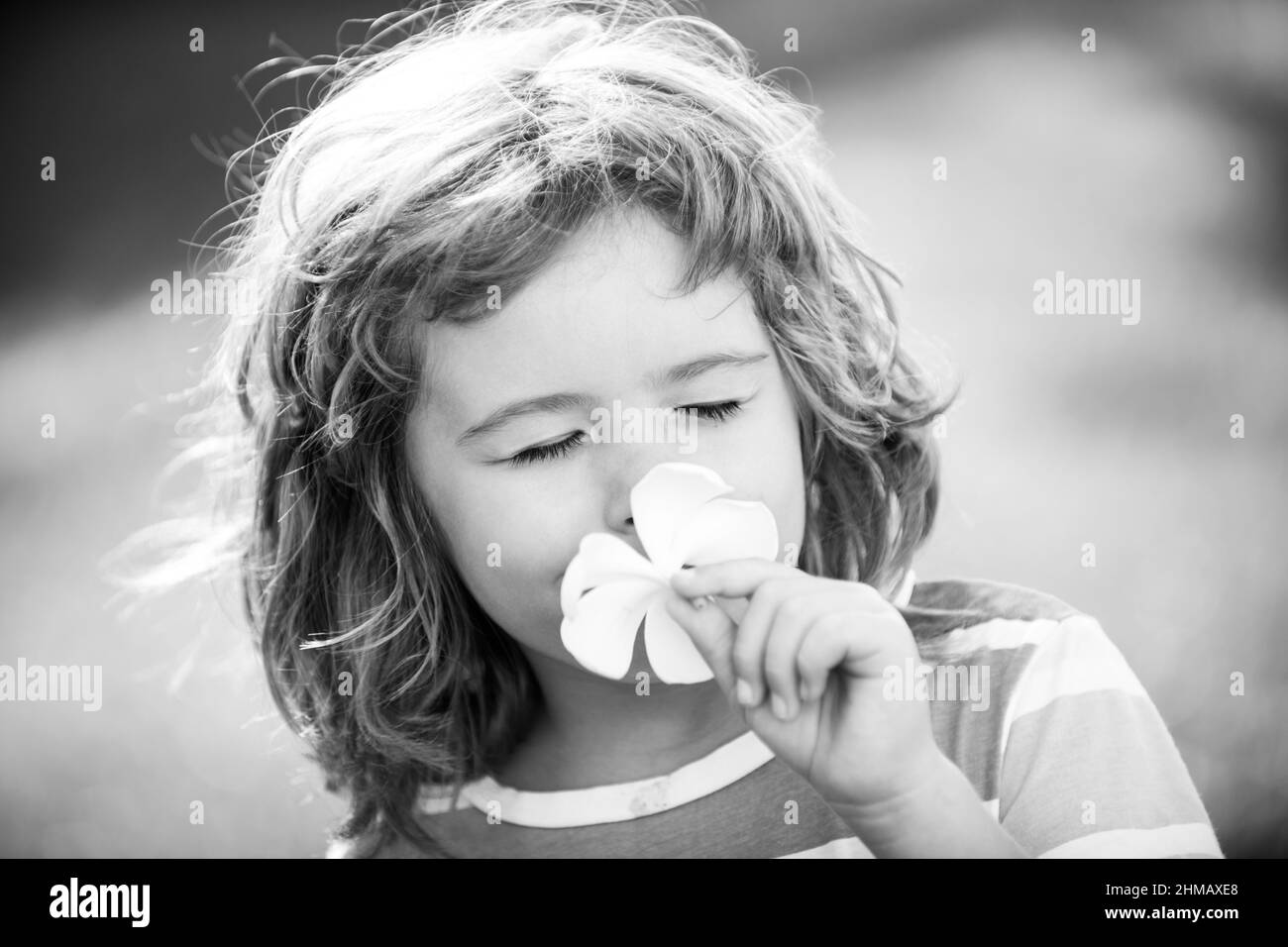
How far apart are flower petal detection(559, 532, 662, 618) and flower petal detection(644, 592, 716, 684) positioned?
0.04 meters

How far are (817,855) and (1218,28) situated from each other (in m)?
0.96

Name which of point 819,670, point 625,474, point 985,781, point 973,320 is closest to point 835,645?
point 819,670

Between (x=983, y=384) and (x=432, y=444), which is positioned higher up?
(x=983, y=384)

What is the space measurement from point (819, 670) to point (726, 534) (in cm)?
14

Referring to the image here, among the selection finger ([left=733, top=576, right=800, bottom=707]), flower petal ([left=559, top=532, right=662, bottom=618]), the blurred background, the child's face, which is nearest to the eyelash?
the child's face

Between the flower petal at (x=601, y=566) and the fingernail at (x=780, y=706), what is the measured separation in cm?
13

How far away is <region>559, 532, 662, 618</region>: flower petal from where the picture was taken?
96 cm

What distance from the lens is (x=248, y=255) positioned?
1433 millimetres

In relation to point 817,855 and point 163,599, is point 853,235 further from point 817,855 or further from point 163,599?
point 163,599

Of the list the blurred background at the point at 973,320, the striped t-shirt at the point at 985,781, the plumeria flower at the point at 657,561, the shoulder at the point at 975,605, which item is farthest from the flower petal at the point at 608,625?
the blurred background at the point at 973,320

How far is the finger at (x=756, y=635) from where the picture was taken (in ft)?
2.93
